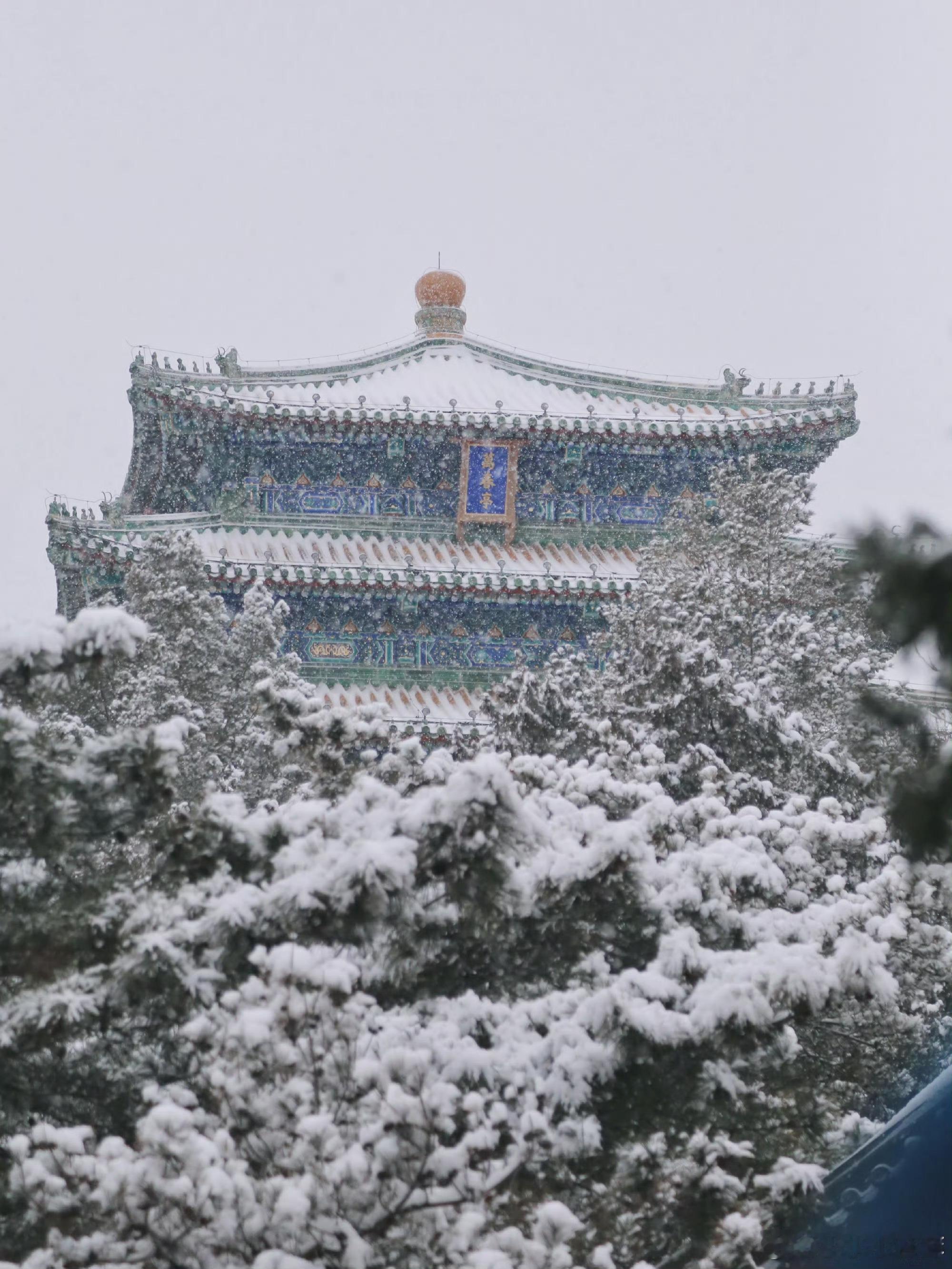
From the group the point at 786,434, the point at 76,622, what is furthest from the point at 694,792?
the point at 786,434

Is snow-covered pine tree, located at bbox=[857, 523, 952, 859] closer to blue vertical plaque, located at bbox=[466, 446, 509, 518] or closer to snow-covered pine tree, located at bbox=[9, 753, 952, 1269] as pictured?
snow-covered pine tree, located at bbox=[9, 753, 952, 1269]

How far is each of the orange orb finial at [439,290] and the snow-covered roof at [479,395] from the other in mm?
760

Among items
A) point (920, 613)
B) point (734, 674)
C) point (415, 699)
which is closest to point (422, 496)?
point (415, 699)

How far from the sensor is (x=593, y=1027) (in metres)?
5.78

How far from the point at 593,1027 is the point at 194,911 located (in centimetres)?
162

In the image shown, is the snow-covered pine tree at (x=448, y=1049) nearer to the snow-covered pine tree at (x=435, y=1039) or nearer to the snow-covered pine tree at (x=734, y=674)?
the snow-covered pine tree at (x=435, y=1039)

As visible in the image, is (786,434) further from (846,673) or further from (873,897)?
(873,897)

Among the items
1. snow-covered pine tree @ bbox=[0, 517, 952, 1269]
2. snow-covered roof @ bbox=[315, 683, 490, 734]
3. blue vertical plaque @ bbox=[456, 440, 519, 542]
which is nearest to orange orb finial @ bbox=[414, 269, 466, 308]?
blue vertical plaque @ bbox=[456, 440, 519, 542]

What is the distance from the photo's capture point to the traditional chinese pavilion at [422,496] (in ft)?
62.7

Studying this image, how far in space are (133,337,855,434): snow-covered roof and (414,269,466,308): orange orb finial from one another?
2.49ft

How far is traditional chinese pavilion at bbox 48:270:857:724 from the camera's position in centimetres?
1912

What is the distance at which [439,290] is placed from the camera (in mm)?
23656

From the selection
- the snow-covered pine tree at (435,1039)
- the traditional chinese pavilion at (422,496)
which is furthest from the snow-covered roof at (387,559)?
the snow-covered pine tree at (435,1039)

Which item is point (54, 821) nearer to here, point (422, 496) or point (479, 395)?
point (422, 496)
